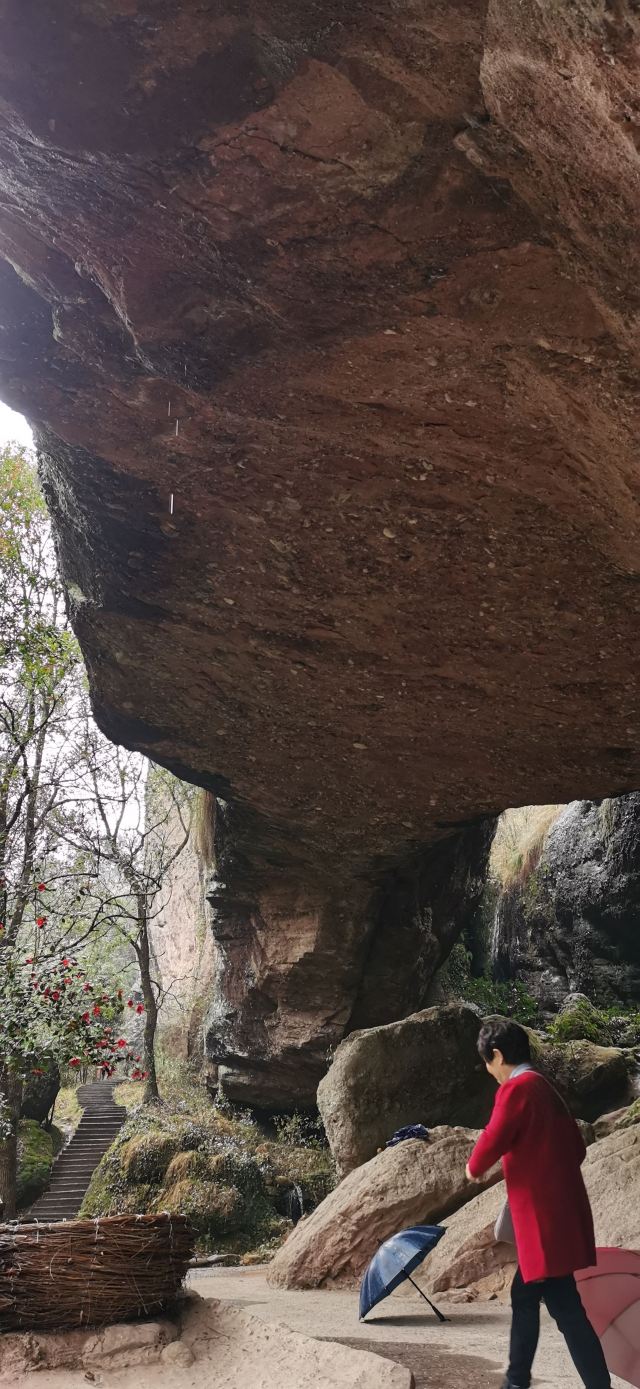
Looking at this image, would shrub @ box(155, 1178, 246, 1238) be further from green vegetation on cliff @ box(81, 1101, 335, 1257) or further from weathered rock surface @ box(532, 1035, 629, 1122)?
weathered rock surface @ box(532, 1035, 629, 1122)

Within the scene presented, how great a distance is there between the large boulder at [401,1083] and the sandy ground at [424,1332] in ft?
8.30

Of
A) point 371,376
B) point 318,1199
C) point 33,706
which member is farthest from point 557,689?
point 318,1199

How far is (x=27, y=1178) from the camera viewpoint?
14.6 metres

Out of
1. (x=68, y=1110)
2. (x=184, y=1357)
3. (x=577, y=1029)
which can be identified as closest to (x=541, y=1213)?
(x=184, y=1357)

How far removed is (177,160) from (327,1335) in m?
5.06

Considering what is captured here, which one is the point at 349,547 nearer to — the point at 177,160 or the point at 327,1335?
the point at 177,160

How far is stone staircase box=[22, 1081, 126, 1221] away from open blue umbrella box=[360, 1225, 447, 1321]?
1042cm

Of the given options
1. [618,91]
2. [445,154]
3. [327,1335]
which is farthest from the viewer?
[327,1335]

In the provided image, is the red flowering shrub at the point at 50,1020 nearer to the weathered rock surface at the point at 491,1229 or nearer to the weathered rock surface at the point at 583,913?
the weathered rock surface at the point at 491,1229

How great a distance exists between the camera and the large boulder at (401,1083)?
845 centimetres

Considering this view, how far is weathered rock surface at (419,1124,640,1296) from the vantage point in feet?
16.9

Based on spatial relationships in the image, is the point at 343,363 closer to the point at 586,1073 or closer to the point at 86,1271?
the point at 86,1271

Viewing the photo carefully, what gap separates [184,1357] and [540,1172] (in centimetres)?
192

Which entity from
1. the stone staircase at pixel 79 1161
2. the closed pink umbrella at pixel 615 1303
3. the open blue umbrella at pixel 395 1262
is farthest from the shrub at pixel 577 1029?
the closed pink umbrella at pixel 615 1303
